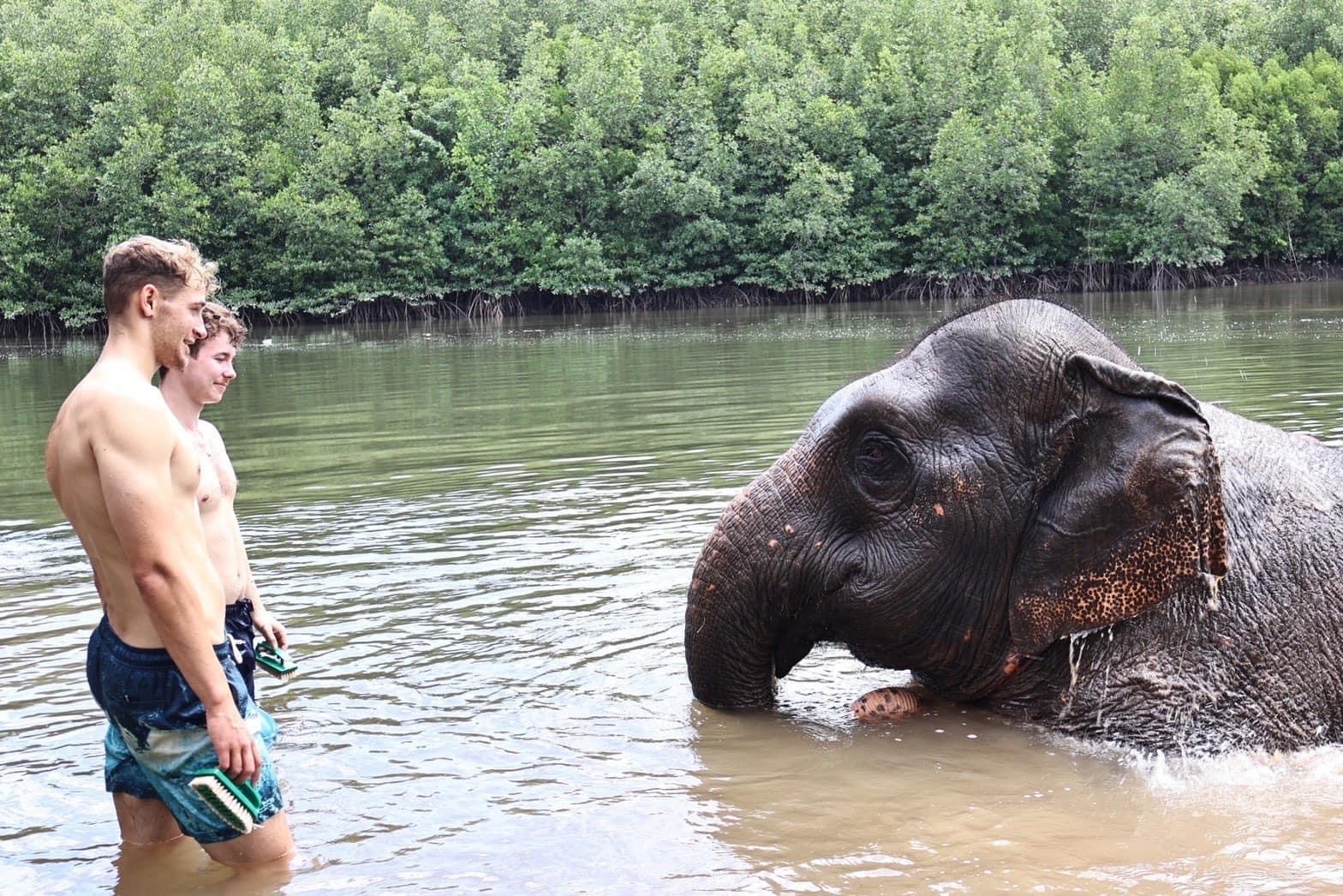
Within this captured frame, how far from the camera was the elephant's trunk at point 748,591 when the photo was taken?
202 inches

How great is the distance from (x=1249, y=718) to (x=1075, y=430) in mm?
1168

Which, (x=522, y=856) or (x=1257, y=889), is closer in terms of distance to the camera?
(x=1257, y=889)

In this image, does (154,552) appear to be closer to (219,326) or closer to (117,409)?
(117,409)

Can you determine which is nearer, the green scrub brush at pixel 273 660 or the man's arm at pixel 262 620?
the green scrub brush at pixel 273 660

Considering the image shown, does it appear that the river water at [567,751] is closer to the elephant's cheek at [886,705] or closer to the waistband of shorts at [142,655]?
the elephant's cheek at [886,705]

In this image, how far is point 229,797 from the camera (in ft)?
13.3

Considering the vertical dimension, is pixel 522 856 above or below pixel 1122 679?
below

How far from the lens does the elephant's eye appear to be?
511 cm

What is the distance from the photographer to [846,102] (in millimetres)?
69750

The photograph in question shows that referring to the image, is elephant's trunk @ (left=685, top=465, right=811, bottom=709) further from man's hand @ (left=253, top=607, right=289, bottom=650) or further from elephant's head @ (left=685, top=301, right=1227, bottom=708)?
man's hand @ (left=253, top=607, right=289, bottom=650)

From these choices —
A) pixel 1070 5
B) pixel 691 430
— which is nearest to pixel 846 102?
pixel 1070 5

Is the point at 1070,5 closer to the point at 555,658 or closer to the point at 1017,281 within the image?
the point at 1017,281

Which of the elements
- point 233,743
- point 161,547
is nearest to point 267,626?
point 233,743

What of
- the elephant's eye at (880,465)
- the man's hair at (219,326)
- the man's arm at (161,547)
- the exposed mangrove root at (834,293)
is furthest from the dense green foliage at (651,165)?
the man's arm at (161,547)
